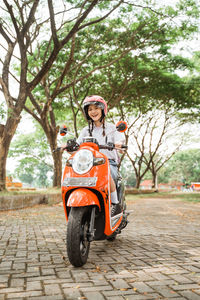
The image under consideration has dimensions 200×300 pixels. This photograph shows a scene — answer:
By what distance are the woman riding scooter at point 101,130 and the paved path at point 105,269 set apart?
2.27 feet

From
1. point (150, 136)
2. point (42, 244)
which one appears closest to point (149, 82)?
point (150, 136)

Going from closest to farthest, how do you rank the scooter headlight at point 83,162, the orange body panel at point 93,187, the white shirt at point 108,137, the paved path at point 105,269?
the paved path at point 105,269 → the orange body panel at point 93,187 → the scooter headlight at point 83,162 → the white shirt at point 108,137

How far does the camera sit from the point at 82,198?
3428 mm

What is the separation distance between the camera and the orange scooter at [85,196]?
337 cm

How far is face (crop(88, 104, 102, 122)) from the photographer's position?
4.41 m

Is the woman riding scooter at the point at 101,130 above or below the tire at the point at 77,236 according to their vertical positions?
above

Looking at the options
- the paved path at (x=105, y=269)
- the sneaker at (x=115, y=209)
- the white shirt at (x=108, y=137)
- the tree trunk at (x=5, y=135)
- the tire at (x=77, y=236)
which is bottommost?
the paved path at (x=105, y=269)

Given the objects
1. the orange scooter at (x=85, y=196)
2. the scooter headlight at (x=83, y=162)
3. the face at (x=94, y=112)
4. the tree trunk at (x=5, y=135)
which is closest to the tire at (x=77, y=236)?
the orange scooter at (x=85, y=196)

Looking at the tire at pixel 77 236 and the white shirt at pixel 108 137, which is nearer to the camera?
the tire at pixel 77 236

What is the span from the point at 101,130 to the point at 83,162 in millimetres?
1047

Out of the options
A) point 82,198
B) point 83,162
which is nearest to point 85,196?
point 82,198

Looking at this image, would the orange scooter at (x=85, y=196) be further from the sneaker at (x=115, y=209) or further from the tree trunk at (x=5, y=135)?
the tree trunk at (x=5, y=135)

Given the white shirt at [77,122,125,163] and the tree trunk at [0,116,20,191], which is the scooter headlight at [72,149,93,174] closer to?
the white shirt at [77,122,125,163]

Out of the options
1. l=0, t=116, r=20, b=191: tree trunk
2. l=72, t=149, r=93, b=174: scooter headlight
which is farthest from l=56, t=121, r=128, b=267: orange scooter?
Result: l=0, t=116, r=20, b=191: tree trunk
